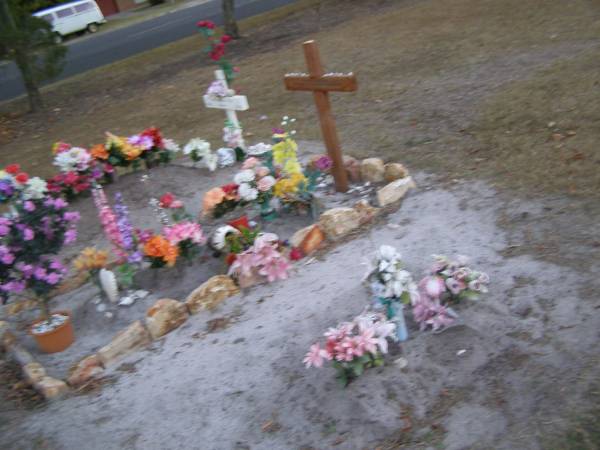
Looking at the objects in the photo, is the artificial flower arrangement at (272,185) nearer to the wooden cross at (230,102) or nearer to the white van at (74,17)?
the wooden cross at (230,102)

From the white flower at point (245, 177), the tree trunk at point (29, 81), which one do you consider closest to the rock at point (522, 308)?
the white flower at point (245, 177)

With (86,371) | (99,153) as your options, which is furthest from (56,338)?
(99,153)

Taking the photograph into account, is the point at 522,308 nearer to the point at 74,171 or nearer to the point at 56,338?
the point at 56,338

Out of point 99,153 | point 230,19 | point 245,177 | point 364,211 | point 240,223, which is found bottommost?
point 364,211

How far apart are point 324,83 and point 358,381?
8.39 feet

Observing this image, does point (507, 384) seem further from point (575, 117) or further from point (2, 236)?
point (575, 117)

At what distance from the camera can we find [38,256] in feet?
13.8

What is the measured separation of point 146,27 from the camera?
25078 millimetres

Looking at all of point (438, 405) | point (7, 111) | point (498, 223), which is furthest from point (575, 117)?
point (7, 111)

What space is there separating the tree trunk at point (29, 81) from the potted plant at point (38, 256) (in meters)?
8.54

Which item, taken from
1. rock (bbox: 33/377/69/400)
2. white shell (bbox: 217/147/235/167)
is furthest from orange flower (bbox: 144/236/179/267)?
white shell (bbox: 217/147/235/167)

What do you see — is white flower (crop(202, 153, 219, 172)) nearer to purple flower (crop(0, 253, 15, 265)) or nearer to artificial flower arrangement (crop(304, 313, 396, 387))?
purple flower (crop(0, 253, 15, 265))

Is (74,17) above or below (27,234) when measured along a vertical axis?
above

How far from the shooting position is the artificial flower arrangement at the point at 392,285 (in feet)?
10.8
